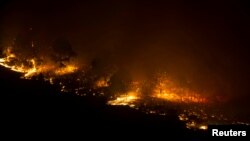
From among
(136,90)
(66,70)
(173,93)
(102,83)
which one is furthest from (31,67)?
(173,93)

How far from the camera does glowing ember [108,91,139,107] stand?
15055 mm

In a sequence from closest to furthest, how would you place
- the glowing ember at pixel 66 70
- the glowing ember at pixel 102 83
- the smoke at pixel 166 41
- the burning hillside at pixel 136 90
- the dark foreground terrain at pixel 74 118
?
the dark foreground terrain at pixel 74 118 < the burning hillside at pixel 136 90 < the glowing ember at pixel 102 83 < the smoke at pixel 166 41 < the glowing ember at pixel 66 70

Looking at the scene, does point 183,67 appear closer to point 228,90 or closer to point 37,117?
point 228,90

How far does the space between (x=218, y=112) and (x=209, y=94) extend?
1876 millimetres

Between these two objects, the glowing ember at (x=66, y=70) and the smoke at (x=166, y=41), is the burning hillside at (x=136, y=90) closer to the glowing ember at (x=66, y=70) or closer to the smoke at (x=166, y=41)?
the glowing ember at (x=66, y=70)

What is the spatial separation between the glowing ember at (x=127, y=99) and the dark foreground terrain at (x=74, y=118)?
50 cm

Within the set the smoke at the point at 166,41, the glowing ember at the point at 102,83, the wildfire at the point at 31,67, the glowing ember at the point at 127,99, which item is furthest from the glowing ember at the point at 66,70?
the glowing ember at the point at 127,99

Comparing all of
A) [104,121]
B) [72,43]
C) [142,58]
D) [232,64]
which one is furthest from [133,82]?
[72,43]

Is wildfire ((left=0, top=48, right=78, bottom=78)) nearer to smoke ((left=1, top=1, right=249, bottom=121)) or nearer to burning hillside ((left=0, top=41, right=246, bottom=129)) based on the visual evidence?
burning hillside ((left=0, top=41, right=246, bottom=129))

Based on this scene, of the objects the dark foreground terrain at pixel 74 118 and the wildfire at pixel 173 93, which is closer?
the dark foreground terrain at pixel 74 118

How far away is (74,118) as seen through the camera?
44.0ft

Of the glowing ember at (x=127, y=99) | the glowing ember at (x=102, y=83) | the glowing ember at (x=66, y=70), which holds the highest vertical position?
the glowing ember at (x=66, y=70)

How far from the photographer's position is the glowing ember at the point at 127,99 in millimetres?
15055

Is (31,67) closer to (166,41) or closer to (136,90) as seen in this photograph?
(136,90)
